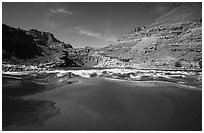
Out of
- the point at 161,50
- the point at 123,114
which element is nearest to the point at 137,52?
the point at 161,50

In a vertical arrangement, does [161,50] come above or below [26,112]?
above

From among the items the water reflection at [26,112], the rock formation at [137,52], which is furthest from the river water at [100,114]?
the rock formation at [137,52]

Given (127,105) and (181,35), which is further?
(181,35)

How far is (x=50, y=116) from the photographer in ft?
37.2

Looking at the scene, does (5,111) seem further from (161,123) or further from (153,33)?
(153,33)

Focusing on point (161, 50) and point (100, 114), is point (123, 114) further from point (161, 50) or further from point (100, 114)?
point (161, 50)

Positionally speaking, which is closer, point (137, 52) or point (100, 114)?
point (100, 114)

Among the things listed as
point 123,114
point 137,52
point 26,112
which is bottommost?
point 123,114

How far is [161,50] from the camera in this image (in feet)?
377

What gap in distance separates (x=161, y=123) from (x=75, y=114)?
638cm

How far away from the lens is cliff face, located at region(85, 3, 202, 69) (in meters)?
92.0

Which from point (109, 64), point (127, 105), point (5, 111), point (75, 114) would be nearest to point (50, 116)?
point (75, 114)

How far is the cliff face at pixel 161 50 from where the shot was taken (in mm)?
92000

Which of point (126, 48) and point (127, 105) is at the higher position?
point (126, 48)
